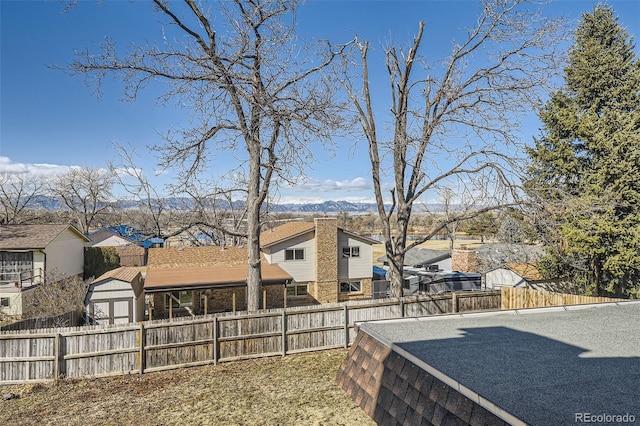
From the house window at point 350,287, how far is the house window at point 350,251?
5.44 feet

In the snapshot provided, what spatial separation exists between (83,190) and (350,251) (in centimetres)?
3155

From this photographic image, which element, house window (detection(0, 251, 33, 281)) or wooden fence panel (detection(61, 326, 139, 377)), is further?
house window (detection(0, 251, 33, 281))

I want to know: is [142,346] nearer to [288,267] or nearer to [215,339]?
[215,339]

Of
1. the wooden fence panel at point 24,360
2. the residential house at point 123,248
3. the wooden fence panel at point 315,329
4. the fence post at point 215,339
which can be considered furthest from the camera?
the residential house at point 123,248

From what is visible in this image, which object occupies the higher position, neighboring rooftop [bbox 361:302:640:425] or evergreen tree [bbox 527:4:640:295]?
evergreen tree [bbox 527:4:640:295]

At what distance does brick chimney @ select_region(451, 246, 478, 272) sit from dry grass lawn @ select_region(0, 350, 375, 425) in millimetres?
20500

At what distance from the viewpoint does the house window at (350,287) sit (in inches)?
837

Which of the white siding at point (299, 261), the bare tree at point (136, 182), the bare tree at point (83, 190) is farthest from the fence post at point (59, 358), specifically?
the bare tree at point (83, 190)

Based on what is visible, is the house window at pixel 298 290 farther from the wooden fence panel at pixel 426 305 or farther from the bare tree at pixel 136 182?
the wooden fence panel at pixel 426 305

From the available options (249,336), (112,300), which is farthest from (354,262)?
(112,300)

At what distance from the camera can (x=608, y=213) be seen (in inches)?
512

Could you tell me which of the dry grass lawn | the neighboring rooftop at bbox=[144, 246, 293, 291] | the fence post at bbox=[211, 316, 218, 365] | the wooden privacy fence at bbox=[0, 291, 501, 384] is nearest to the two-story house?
the neighboring rooftop at bbox=[144, 246, 293, 291]

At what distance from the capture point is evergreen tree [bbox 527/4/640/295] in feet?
42.7

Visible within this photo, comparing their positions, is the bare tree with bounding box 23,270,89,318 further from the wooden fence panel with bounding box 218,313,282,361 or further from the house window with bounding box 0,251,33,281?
the wooden fence panel with bounding box 218,313,282,361
